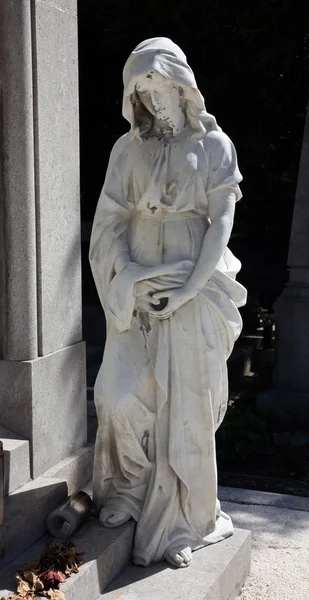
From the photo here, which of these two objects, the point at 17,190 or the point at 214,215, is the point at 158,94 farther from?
the point at 17,190

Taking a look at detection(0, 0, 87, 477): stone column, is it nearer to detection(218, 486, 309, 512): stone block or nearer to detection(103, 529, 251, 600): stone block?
detection(103, 529, 251, 600): stone block

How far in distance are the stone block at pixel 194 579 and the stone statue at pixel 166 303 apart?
0.06 meters

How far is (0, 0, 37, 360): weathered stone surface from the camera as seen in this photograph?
3832 mm

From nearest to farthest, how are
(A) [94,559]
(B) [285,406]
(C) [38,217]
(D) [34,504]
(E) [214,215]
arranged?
(A) [94,559]
(E) [214,215]
(D) [34,504]
(C) [38,217]
(B) [285,406]

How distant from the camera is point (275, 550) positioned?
4285 millimetres

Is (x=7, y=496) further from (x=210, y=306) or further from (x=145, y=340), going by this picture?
(x=210, y=306)

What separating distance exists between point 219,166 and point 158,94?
385 mm

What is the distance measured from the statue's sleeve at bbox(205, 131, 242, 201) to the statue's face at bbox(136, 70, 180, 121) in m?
0.20

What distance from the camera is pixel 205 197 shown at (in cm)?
353

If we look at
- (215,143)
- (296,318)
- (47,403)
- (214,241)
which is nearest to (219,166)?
(215,143)

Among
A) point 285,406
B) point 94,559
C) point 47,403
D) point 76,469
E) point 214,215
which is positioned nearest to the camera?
point 94,559

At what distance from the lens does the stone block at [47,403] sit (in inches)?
156

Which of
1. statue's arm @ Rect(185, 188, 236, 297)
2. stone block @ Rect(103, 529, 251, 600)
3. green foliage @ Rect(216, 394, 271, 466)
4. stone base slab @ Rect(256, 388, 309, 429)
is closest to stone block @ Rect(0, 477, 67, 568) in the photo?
stone block @ Rect(103, 529, 251, 600)

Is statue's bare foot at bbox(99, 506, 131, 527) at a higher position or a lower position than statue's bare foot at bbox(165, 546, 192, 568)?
higher
